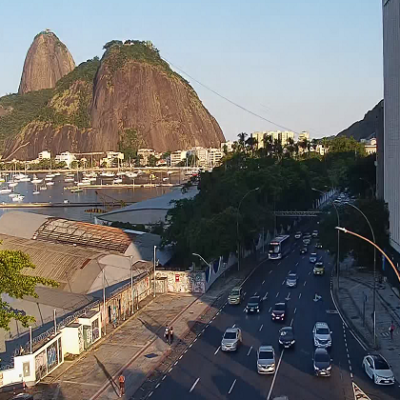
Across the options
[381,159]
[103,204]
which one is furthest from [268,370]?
[103,204]

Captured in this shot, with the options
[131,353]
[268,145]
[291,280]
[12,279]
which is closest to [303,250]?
[291,280]

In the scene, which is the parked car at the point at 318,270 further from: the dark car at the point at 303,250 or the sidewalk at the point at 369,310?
the dark car at the point at 303,250

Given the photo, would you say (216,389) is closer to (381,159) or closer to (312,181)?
(381,159)

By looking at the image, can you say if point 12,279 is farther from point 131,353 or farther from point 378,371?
point 378,371

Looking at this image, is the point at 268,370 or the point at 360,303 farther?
the point at 360,303

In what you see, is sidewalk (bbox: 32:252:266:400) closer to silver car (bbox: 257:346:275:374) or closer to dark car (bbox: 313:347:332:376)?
silver car (bbox: 257:346:275:374)

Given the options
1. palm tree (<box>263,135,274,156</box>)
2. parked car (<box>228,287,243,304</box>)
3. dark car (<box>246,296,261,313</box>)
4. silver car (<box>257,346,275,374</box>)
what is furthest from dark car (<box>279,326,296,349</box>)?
palm tree (<box>263,135,274,156</box>)

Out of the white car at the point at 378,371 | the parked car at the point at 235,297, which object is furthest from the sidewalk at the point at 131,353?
the white car at the point at 378,371
